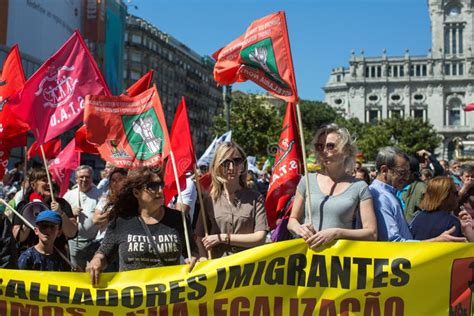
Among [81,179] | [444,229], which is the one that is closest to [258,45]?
[444,229]

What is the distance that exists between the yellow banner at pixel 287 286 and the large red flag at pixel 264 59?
1.18 metres

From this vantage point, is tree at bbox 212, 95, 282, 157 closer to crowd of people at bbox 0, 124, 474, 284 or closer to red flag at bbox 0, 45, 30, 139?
red flag at bbox 0, 45, 30, 139

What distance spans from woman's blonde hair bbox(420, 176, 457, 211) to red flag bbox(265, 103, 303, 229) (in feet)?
4.46

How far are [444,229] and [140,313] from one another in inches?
92.8

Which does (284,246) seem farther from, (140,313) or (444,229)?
(444,229)

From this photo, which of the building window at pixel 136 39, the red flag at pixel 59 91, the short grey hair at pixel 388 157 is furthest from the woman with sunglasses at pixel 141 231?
the building window at pixel 136 39

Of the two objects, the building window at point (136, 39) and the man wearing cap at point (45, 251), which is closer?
the man wearing cap at point (45, 251)

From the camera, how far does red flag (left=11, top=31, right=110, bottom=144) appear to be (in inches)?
256

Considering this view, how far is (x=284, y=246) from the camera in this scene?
4520 millimetres

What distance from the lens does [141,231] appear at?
4543mm

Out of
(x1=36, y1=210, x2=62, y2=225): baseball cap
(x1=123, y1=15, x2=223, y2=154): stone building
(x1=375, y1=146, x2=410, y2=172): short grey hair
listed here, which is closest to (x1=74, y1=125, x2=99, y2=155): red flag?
(x1=36, y1=210, x2=62, y2=225): baseball cap

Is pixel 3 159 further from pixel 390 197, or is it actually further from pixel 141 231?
pixel 390 197

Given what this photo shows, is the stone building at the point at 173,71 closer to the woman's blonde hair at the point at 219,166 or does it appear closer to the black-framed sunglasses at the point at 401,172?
the black-framed sunglasses at the point at 401,172

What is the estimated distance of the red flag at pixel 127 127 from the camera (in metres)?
5.30
